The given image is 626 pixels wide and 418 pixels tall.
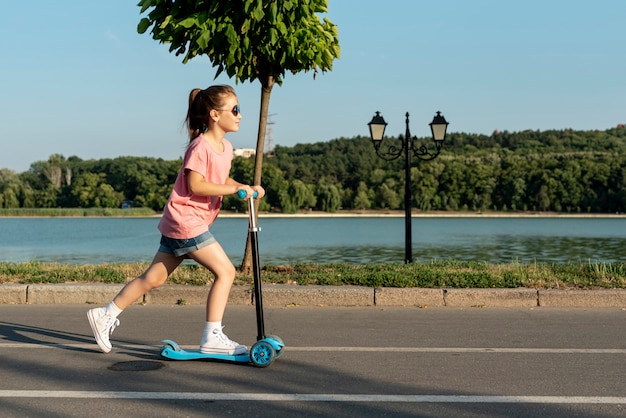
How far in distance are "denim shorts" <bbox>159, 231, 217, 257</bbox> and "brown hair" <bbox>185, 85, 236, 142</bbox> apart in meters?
0.78

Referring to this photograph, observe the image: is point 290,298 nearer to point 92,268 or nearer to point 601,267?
point 92,268

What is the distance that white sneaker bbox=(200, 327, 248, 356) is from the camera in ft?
17.3

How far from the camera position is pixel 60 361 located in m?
5.39

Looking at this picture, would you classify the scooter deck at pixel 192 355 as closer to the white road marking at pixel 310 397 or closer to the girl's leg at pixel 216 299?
the girl's leg at pixel 216 299

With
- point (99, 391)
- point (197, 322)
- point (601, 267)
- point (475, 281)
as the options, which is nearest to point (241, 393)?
point (99, 391)

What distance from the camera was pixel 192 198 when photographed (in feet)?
17.4

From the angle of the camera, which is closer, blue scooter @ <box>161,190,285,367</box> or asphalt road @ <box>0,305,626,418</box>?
asphalt road @ <box>0,305,626,418</box>

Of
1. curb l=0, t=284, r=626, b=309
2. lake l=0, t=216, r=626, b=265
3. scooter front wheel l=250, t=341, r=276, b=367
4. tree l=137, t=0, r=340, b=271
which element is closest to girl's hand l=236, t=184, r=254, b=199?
scooter front wheel l=250, t=341, r=276, b=367

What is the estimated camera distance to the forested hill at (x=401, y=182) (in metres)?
114

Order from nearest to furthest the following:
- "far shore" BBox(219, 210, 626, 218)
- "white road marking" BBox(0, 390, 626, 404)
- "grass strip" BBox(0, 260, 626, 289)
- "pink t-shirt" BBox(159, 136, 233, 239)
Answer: "white road marking" BBox(0, 390, 626, 404) < "pink t-shirt" BBox(159, 136, 233, 239) < "grass strip" BBox(0, 260, 626, 289) < "far shore" BBox(219, 210, 626, 218)

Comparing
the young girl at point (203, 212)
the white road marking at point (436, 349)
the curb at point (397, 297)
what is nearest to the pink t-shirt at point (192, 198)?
the young girl at point (203, 212)

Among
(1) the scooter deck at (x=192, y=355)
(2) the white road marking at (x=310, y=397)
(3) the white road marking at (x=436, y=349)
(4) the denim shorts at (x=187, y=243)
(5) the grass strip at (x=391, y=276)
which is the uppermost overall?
(4) the denim shorts at (x=187, y=243)

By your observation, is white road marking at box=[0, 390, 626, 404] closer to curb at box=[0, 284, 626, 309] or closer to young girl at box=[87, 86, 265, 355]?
young girl at box=[87, 86, 265, 355]

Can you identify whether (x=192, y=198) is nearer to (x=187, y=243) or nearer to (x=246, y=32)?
(x=187, y=243)
